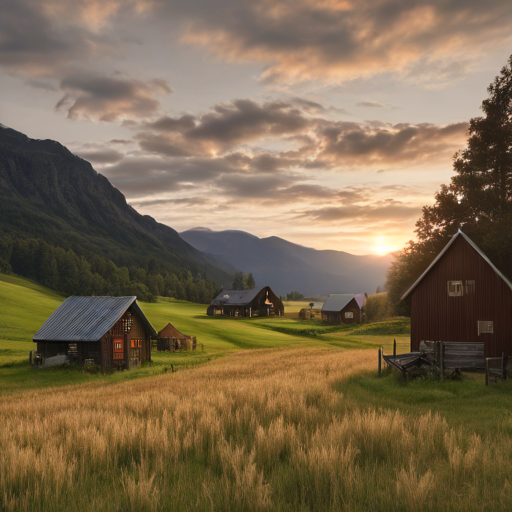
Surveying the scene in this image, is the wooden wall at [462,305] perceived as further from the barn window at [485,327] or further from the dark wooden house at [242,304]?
the dark wooden house at [242,304]

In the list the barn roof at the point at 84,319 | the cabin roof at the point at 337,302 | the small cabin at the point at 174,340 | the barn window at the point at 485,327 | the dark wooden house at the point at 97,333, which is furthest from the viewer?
the cabin roof at the point at 337,302

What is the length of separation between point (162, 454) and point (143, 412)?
4362mm

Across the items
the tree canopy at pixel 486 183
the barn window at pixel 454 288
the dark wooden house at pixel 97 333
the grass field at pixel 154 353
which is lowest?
the grass field at pixel 154 353

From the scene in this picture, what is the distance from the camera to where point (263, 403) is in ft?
36.0

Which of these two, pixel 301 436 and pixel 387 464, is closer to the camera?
pixel 387 464

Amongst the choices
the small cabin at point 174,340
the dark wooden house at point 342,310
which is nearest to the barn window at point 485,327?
the small cabin at point 174,340

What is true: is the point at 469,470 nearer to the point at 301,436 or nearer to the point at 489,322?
the point at 301,436

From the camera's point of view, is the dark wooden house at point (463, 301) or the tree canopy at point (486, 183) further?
the tree canopy at point (486, 183)

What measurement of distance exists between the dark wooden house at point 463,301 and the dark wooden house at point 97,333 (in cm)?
2675

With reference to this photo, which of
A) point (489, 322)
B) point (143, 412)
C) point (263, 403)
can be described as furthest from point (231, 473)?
point (489, 322)

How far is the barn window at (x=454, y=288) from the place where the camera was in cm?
2697

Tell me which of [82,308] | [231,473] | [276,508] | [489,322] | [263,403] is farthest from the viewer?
[82,308]

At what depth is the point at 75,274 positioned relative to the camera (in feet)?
511

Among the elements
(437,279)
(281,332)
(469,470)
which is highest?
(437,279)
